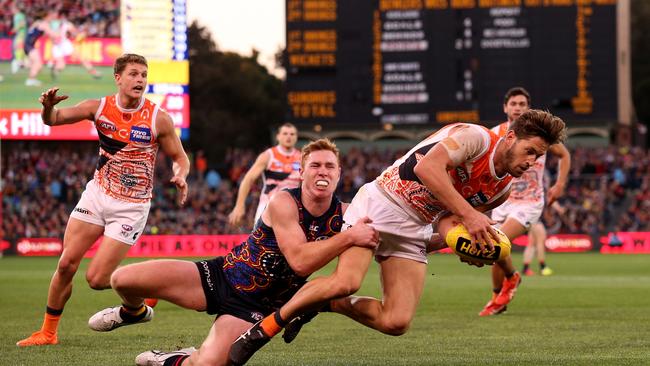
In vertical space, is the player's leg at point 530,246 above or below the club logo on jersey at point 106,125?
below

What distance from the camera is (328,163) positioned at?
25.2 ft

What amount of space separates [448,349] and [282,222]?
251cm

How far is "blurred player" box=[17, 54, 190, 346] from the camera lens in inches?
395

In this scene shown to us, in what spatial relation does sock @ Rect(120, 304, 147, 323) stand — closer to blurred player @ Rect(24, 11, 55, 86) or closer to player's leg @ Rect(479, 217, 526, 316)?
player's leg @ Rect(479, 217, 526, 316)

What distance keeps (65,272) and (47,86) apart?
22977 mm

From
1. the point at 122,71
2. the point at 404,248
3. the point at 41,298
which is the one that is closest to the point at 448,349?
the point at 404,248

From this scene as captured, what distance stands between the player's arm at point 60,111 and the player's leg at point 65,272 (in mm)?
879

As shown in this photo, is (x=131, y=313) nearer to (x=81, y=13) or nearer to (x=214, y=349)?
(x=214, y=349)

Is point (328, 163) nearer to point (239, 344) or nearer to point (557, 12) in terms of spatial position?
point (239, 344)

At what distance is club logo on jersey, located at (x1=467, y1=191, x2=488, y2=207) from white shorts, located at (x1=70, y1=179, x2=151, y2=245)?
3.43 m

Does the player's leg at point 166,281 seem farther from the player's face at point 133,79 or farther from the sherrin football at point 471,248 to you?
the player's face at point 133,79

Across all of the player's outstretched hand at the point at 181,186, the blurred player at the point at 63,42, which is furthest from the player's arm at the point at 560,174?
the blurred player at the point at 63,42

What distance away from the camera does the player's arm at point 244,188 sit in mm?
14789

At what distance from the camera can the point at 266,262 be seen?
25.3ft
